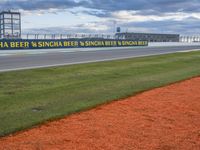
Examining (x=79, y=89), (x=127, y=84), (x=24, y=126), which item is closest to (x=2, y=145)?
(x=24, y=126)

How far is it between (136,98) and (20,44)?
2539cm

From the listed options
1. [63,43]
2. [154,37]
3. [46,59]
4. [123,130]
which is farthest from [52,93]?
[154,37]

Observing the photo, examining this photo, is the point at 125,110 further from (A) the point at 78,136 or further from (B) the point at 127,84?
(B) the point at 127,84

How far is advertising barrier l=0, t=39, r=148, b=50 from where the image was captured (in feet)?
106

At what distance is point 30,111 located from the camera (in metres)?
7.75

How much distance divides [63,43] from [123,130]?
33.1 metres

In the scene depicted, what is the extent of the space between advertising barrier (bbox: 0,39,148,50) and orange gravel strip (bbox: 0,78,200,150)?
25.0 meters

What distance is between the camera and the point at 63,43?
128 ft

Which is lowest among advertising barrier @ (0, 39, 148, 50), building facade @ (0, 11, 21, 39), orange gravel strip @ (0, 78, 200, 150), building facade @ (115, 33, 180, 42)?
orange gravel strip @ (0, 78, 200, 150)

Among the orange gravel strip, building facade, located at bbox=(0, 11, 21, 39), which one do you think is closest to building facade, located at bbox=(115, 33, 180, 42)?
building facade, located at bbox=(0, 11, 21, 39)

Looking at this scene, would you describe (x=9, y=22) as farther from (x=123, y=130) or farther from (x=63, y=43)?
(x=123, y=130)

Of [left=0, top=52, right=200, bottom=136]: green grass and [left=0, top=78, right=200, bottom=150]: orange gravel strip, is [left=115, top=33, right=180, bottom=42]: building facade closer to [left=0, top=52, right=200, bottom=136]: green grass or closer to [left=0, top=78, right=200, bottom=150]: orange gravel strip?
[left=0, top=52, right=200, bottom=136]: green grass

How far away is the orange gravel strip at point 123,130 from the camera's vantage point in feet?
17.9

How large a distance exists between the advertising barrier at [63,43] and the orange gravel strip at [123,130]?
82.1 feet
